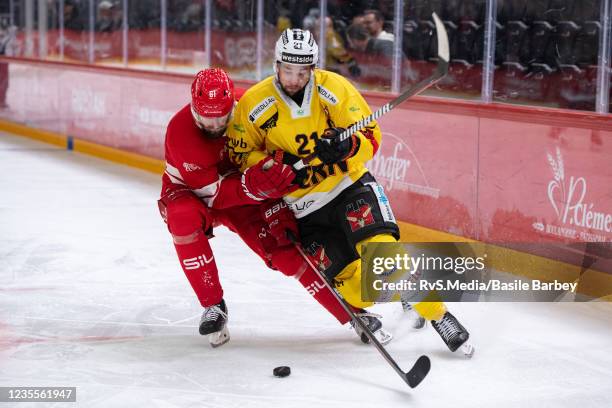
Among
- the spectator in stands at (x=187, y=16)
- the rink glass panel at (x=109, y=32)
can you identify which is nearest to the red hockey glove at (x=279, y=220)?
the spectator in stands at (x=187, y=16)

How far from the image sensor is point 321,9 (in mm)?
6746

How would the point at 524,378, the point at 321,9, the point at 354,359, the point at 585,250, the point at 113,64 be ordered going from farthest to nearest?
1. the point at 113,64
2. the point at 321,9
3. the point at 585,250
4. the point at 354,359
5. the point at 524,378

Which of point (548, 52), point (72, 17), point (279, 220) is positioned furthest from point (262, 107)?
point (72, 17)

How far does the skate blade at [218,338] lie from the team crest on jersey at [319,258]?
1.24ft

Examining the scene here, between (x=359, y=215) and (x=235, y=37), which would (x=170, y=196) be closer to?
(x=359, y=215)

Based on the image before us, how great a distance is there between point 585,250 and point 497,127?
83 centimetres

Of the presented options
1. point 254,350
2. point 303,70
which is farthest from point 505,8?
point 254,350

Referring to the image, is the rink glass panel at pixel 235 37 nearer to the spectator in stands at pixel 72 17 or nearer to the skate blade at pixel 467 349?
the spectator in stands at pixel 72 17

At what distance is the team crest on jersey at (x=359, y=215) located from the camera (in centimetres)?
331

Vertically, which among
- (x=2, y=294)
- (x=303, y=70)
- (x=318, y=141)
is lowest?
(x=2, y=294)

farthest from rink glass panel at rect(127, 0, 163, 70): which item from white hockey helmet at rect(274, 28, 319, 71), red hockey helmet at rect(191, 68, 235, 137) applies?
white hockey helmet at rect(274, 28, 319, 71)

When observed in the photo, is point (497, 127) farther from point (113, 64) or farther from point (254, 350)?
point (113, 64)

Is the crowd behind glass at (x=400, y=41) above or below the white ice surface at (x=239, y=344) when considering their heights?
above

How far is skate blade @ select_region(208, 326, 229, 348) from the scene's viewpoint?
343 centimetres
